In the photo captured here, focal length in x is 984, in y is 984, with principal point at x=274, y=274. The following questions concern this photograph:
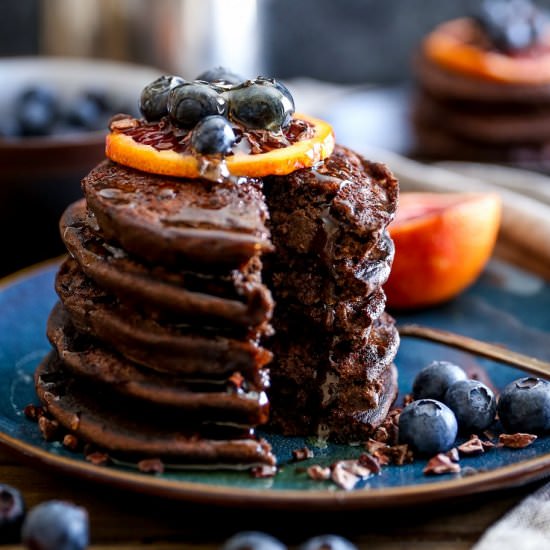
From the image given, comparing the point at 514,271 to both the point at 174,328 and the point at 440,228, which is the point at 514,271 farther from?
the point at 174,328

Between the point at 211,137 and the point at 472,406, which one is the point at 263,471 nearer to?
the point at 472,406

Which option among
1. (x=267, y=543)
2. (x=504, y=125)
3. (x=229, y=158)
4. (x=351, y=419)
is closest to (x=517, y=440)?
(x=351, y=419)

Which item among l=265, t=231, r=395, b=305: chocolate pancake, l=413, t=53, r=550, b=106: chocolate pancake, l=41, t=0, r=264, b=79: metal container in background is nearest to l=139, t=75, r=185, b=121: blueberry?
l=265, t=231, r=395, b=305: chocolate pancake

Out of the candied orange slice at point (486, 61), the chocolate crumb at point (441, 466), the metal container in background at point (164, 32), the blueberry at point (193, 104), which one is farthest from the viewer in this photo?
the metal container in background at point (164, 32)

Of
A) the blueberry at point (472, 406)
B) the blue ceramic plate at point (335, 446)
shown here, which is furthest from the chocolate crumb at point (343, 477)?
the blueberry at point (472, 406)

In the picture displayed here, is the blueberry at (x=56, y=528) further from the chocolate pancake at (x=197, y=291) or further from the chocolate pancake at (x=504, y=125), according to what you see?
the chocolate pancake at (x=504, y=125)

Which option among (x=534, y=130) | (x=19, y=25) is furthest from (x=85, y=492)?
(x=19, y=25)
